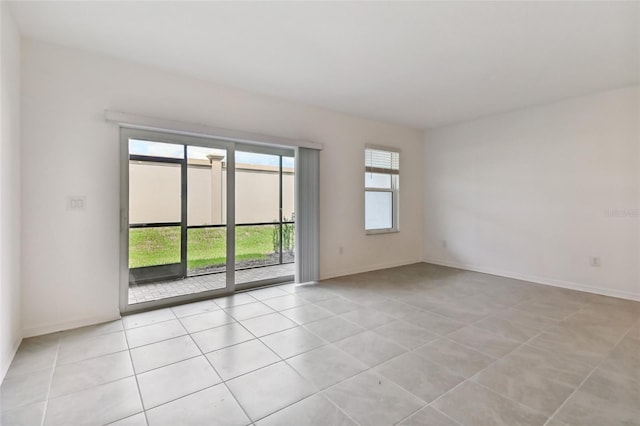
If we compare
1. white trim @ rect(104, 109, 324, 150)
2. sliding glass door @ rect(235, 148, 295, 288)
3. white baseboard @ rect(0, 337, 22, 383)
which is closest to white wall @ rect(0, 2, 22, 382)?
white baseboard @ rect(0, 337, 22, 383)

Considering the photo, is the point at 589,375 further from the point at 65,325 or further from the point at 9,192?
the point at 9,192

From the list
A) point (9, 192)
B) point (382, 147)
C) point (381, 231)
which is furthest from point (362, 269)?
point (9, 192)

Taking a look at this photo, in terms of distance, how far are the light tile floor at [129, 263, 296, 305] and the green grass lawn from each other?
0.19 m

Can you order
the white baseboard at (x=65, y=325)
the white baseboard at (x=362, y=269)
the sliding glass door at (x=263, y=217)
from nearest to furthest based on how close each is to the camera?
the white baseboard at (x=65, y=325) < the sliding glass door at (x=263, y=217) < the white baseboard at (x=362, y=269)

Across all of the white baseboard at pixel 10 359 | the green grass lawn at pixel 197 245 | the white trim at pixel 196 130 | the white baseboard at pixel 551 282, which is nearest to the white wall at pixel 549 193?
the white baseboard at pixel 551 282

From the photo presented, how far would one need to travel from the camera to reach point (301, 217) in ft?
14.4

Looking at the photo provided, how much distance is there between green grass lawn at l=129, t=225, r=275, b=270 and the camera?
11.0 feet

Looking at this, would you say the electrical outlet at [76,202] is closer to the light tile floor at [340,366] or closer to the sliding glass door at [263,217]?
the light tile floor at [340,366]

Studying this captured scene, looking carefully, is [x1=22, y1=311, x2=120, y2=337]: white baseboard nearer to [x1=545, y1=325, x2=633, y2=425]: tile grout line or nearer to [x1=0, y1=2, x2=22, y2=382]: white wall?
[x1=0, y1=2, x2=22, y2=382]: white wall

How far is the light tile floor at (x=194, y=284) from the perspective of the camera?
11.1 ft

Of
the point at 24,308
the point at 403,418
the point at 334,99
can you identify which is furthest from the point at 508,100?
the point at 24,308

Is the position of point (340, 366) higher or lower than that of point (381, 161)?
lower

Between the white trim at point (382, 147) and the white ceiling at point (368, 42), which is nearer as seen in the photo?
the white ceiling at point (368, 42)

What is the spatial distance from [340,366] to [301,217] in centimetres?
247
